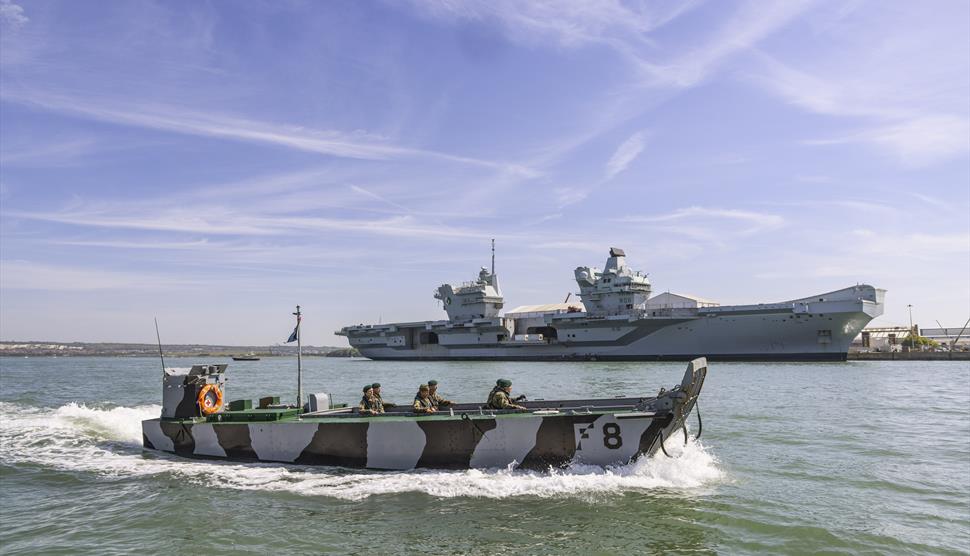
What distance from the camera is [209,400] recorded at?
13.3 meters

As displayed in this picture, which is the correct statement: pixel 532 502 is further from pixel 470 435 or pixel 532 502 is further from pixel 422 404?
pixel 422 404

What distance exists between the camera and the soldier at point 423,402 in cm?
1118

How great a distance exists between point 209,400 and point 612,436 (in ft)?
28.4

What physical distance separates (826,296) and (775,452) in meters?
37.2

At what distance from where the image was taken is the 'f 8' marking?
9.73 metres

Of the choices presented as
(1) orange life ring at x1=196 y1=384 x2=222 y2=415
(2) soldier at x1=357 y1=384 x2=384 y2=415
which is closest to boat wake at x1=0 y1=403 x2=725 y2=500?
(1) orange life ring at x1=196 y1=384 x2=222 y2=415

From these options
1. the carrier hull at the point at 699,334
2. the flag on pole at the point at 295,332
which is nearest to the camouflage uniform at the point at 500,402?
the flag on pole at the point at 295,332

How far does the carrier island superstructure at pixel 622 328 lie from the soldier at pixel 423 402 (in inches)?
1518

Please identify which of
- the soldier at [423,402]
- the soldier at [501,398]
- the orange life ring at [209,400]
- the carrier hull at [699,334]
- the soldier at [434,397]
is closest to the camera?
the soldier at [501,398]

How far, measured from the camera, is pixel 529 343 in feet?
188

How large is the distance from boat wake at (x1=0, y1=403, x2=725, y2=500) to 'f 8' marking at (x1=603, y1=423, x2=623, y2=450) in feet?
1.13

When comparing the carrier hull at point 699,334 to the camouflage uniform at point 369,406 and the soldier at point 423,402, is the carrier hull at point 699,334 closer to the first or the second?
the soldier at point 423,402

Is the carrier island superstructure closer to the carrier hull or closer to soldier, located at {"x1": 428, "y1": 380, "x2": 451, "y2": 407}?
the carrier hull

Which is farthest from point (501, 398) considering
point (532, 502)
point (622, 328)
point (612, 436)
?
point (622, 328)
